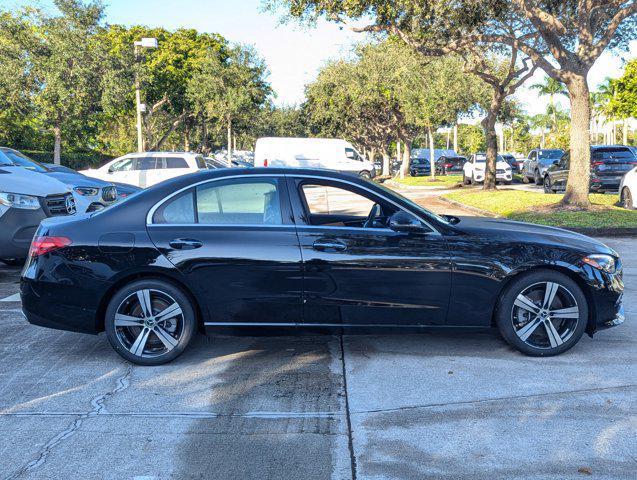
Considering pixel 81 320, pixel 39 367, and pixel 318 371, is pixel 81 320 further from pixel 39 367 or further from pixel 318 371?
pixel 318 371

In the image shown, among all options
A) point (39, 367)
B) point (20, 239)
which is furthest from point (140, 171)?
point (39, 367)

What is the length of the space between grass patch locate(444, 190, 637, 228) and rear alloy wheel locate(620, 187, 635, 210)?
0.44 metres

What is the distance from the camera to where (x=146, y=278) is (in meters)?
5.09

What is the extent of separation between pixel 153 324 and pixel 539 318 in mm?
3120

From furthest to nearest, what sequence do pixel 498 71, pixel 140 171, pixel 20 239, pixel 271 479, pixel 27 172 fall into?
1. pixel 498 71
2. pixel 140 171
3. pixel 27 172
4. pixel 20 239
5. pixel 271 479

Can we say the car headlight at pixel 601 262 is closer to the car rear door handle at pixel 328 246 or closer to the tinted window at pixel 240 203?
the car rear door handle at pixel 328 246

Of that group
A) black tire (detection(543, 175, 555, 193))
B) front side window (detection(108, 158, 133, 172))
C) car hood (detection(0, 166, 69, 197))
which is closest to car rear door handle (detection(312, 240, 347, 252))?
car hood (detection(0, 166, 69, 197))

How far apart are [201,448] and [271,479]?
56cm

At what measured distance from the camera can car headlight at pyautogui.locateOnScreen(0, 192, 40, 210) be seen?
8.28 meters

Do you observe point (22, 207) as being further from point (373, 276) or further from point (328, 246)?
point (373, 276)

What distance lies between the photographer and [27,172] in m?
9.51

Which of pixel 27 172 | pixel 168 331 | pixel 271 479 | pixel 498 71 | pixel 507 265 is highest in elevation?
pixel 498 71

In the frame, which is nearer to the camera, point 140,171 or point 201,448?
point 201,448

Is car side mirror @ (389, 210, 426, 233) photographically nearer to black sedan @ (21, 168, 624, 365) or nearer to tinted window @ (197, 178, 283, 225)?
black sedan @ (21, 168, 624, 365)
